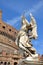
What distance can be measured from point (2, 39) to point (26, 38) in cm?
5038

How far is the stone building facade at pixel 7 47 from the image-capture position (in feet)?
178

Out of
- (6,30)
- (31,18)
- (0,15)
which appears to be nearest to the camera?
(31,18)

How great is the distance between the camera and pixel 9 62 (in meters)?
55.9

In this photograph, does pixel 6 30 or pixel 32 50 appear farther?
pixel 6 30

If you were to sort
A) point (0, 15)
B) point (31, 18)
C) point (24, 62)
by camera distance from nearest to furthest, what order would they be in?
1. point (24, 62)
2. point (31, 18)
3. point (0, 15)

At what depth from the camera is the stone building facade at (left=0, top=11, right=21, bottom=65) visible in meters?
54.4

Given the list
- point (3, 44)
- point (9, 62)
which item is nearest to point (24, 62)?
point (9, 62)

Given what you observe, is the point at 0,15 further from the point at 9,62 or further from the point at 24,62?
the point at 24,62

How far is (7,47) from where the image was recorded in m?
61.7

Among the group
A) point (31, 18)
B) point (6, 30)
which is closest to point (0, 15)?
point (6, 30)

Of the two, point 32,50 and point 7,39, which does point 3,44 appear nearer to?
point 7,39

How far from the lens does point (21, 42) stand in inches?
420

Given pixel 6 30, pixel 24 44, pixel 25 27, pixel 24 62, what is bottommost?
pixel 24 62

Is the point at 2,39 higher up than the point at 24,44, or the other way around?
the point at 2,39
